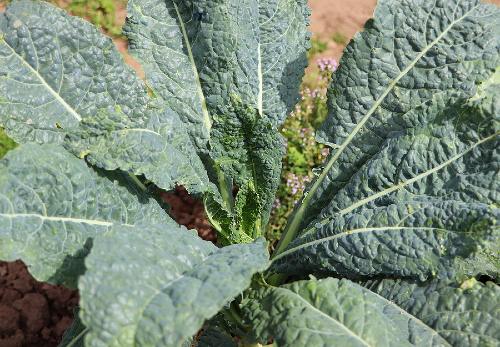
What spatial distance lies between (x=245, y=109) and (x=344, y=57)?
0.45 m

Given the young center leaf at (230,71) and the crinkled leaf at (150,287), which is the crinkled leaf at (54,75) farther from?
A: the crinkled leaf at (150,287)

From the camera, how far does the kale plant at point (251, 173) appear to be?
1504mm

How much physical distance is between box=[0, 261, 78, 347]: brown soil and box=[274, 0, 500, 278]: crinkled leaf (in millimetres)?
1185

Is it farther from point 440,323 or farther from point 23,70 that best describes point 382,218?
point 23,70

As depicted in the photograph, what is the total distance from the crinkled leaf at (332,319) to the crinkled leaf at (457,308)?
30 mm

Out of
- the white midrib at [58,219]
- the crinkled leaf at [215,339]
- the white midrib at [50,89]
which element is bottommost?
the crinkled leaf at [215,339]

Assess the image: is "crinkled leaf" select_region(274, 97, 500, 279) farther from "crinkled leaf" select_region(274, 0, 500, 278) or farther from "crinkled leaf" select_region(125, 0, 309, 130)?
"crinkled leaf" select_region(125, 0, 309, 130)

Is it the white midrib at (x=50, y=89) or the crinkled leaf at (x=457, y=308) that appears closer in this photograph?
the crinkled leaf at (x=457, y=308)

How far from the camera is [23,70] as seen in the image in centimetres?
191

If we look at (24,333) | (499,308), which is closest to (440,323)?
(499,308)

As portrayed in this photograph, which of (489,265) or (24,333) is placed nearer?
(489,265)

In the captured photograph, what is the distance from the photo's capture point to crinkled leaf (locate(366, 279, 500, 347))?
5.11 ft

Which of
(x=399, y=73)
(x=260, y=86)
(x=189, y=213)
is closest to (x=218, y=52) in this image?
(x=260, y=86)

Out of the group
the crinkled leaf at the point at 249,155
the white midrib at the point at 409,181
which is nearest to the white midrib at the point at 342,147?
the crinkled leaf at the point at 249,155
